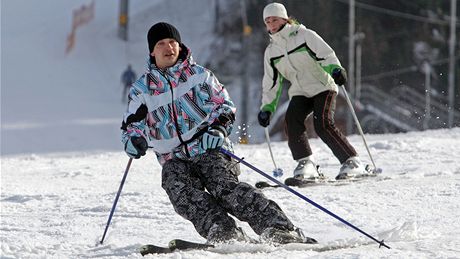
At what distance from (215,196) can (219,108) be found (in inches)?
17.0

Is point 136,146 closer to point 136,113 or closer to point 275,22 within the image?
point 136,113

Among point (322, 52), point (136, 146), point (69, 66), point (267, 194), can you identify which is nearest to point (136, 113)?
point (136, 146)

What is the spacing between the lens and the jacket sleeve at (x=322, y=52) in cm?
730

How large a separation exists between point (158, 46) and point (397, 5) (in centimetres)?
3364

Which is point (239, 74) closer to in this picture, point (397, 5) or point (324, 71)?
point (397, 5)

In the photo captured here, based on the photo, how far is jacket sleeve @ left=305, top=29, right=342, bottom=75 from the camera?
7.30 metres

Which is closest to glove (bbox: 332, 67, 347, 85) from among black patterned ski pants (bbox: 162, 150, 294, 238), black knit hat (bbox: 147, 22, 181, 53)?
black patterned ski pants (bbox: 162, 150, 294, 238)

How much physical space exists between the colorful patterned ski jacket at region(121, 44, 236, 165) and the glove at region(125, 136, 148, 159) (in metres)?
0.04

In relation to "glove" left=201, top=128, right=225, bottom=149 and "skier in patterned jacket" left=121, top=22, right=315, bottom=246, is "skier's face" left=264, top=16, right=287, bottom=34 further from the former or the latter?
"glove" left=201, top=128, right=225, bottom=149

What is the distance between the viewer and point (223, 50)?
39.1m

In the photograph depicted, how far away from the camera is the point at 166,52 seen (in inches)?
191

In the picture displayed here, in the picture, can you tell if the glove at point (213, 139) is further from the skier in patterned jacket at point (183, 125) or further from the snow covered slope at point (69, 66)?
A: the snow covered slope at point (69, 66)

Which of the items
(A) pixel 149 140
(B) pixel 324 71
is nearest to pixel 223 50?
(B) pixel 324 71

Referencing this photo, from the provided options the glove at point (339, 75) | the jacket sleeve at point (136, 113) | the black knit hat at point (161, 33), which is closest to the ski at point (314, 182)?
the glove at point (339, 75)
